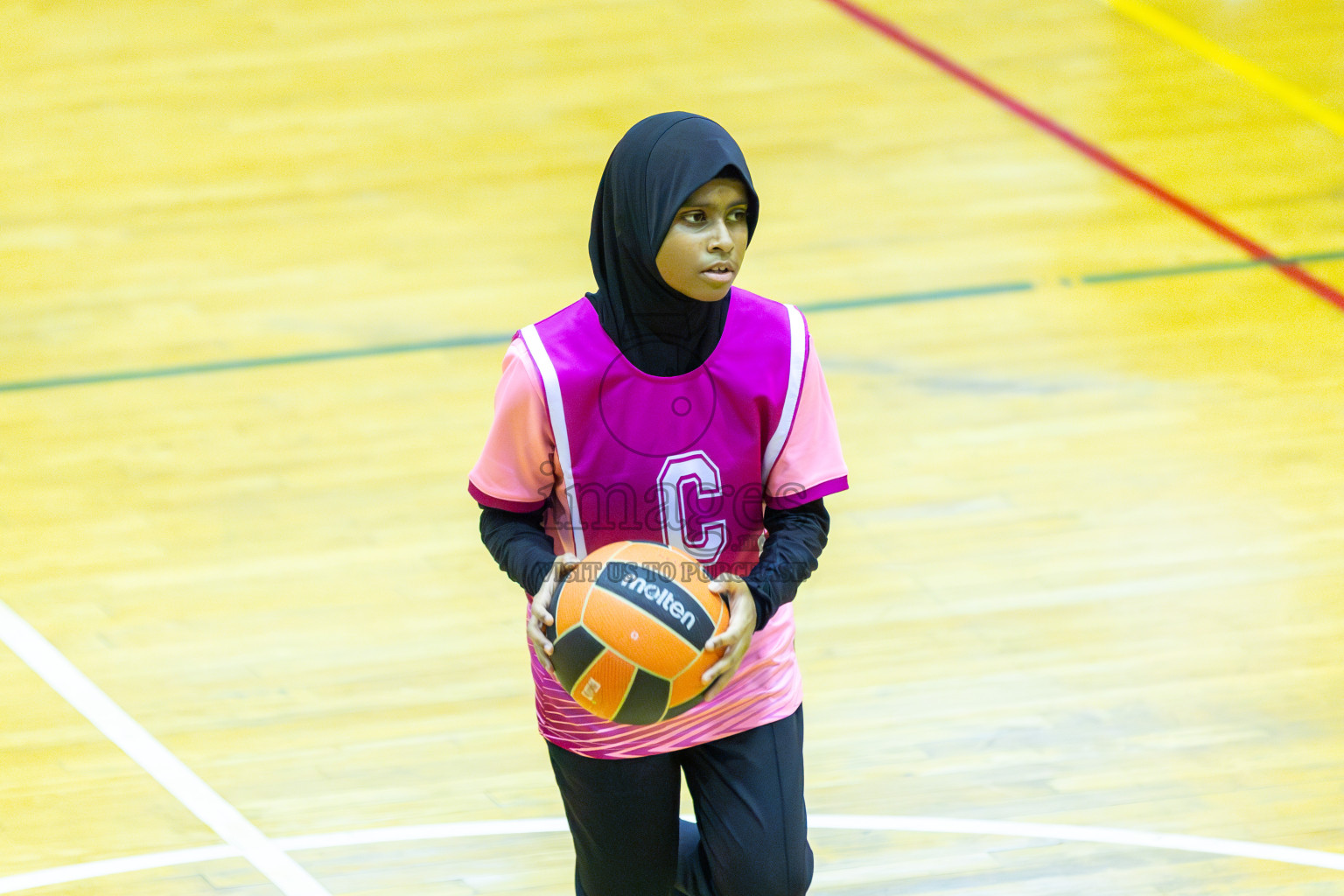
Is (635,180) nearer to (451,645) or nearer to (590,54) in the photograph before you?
(451,645)

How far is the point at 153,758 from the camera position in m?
3.90

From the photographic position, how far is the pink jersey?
253cm

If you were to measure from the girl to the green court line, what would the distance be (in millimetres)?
3107

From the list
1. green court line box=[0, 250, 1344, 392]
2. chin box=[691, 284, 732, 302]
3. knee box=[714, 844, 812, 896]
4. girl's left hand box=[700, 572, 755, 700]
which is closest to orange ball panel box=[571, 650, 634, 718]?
girl's left hand box=[700, 572, 755, 700]

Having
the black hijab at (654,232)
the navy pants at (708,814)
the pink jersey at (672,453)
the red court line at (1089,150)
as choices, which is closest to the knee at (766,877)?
the navy pants at (708,814)

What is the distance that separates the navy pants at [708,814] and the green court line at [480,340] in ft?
10.3

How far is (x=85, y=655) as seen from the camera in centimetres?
427

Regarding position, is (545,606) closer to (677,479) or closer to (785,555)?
(677,479)

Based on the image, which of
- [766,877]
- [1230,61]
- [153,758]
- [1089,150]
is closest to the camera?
[766,877]

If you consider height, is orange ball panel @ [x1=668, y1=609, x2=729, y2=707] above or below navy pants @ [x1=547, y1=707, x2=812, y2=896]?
above

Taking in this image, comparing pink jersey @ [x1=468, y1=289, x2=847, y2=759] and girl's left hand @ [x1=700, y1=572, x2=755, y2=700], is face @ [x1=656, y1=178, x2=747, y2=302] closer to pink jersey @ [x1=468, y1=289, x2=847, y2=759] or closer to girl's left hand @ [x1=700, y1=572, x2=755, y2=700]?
pink jersey @ [x1=468, y1=289, x2=847, y2=759]

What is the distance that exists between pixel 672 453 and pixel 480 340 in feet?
10.9

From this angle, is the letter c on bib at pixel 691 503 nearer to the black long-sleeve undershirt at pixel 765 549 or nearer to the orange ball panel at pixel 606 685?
the black long-sleeve undershirt at pixel 765 549

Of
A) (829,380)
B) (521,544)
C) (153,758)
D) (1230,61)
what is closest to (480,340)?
(829,380)
